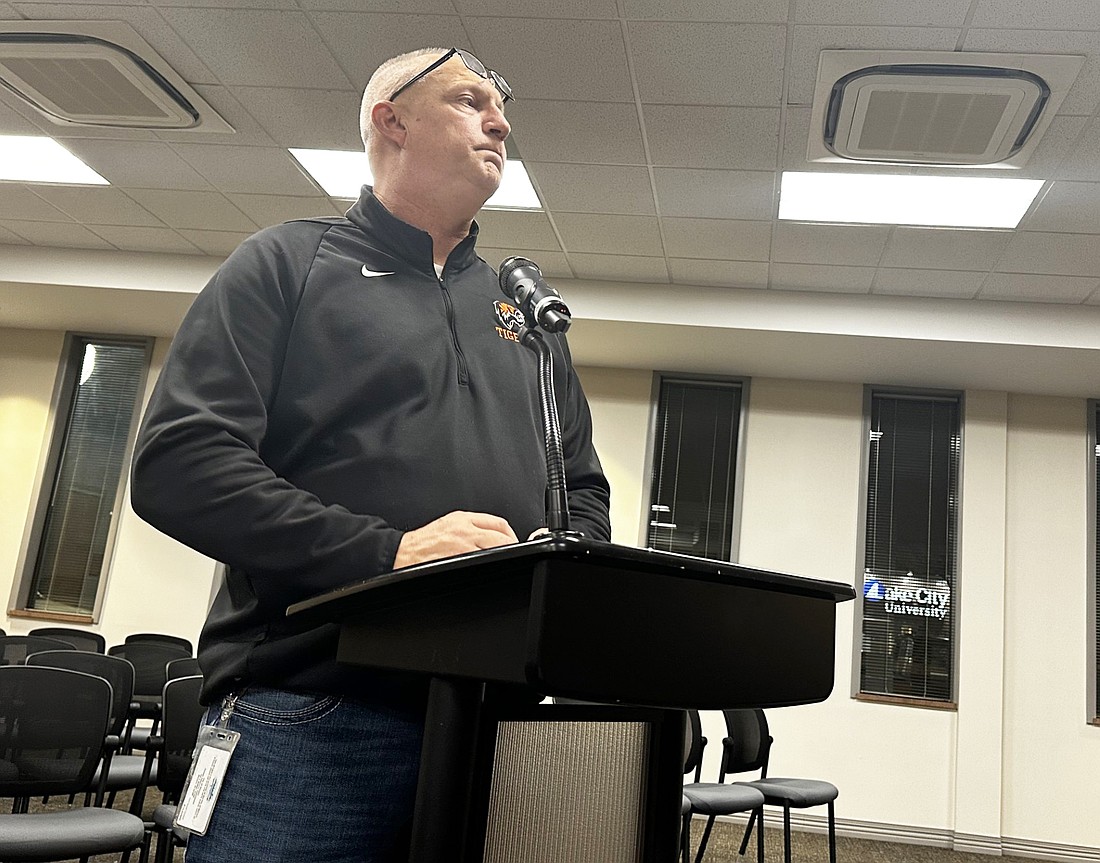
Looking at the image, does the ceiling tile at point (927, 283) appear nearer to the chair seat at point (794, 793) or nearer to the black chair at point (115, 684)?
the chair seat at point (794, 793)

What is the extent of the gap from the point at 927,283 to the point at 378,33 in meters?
3.55

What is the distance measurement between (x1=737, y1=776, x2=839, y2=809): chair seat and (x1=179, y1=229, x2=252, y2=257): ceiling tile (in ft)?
13.9

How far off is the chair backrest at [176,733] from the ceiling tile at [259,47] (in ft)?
8.12

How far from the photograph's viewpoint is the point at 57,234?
20.9 feet

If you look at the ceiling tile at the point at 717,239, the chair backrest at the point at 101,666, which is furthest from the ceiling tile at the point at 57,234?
the ceiling tile at the point at 717,239

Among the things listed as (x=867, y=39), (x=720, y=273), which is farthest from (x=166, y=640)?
(x=867, y=39)

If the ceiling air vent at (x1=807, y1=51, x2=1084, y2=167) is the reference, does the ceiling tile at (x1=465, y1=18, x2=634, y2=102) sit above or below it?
below

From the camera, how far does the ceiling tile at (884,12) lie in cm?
342

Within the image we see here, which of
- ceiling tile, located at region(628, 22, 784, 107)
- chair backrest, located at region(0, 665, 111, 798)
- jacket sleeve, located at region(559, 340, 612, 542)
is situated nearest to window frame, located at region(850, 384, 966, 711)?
ceiling tile, located at region(628, 22, 784, 107)

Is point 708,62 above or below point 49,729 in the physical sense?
above

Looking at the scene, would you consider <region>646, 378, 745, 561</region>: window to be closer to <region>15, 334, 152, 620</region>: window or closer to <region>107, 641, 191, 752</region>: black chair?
<region>107, 641, 191, 752</region>: black chair

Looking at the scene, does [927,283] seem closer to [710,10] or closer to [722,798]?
[710,10]

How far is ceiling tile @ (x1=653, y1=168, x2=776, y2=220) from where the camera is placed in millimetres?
4766

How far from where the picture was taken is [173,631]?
23.2ft
